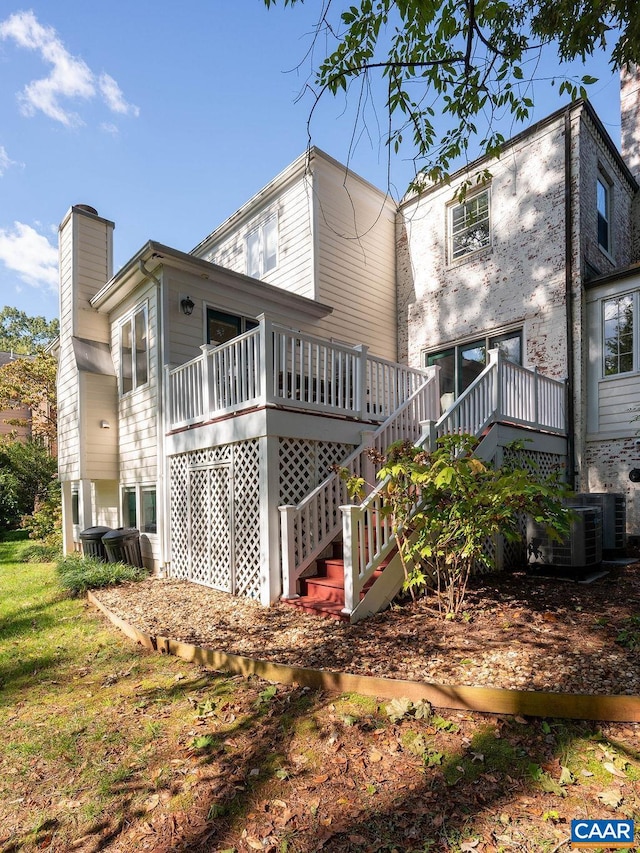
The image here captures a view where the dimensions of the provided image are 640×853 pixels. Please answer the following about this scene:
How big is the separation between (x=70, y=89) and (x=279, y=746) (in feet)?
29.2

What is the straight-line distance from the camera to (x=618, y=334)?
873cm

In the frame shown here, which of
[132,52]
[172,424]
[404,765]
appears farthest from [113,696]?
[132,52]

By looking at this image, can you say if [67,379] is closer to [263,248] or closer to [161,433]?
[161,433]

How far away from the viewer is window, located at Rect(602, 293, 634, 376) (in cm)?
862

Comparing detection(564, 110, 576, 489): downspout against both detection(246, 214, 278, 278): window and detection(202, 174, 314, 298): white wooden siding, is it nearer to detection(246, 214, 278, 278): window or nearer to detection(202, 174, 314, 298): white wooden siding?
detection(202, 174, 314, 298): white wooden siding

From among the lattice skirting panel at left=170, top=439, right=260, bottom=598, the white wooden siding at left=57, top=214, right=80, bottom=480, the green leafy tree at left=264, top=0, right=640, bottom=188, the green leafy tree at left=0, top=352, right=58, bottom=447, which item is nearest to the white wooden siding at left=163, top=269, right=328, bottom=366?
the lattice skirting panel at left=170, top=439, right=260, bottom=598

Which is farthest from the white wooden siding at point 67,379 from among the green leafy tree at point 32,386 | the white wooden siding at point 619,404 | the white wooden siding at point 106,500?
the white wooden siding at point 619,404

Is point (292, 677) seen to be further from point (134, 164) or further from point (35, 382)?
point (35, 382)

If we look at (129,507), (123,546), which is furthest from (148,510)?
(129,507)

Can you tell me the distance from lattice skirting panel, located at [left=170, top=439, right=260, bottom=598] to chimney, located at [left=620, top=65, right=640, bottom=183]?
1216cm

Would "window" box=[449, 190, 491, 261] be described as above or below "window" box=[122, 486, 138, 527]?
above

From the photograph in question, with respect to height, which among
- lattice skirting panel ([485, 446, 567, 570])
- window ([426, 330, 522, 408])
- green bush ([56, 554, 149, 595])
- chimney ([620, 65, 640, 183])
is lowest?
green bush ([56, 554, 149, 595])

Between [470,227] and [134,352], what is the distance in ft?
26.1

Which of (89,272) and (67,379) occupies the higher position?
(89,272)
